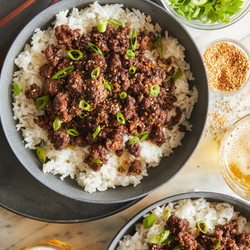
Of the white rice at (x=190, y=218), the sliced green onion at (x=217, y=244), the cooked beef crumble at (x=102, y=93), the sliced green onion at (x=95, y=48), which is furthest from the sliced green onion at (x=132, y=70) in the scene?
the sliced green onion at (x=217, y=244)

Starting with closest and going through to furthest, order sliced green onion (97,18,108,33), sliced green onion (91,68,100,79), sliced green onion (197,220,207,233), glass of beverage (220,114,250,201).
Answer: sliced green onion (91,68,100,79) < sliced green onion (97,18,108,33) < sliced green onion (197,220,207,233) < glass of beverage (220,114,250,201)

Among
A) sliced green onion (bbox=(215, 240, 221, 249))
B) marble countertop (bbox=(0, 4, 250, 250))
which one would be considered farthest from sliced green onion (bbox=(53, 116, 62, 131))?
sliced green onion (bbox=(215, 240, 221, 249))

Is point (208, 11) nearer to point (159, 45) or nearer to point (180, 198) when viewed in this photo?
point (159, 45)

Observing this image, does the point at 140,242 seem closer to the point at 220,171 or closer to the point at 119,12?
the point at 220,171

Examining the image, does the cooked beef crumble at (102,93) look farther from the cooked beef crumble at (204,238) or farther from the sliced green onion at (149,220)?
the cooked beef crumble at (204,238)

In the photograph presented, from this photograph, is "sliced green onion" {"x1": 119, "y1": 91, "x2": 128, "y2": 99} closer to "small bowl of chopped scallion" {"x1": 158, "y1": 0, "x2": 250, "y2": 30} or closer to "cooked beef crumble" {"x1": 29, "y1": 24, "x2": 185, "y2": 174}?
"cooked beef crumble" {"x1": 29, "y1": 24, "x2": 185, "y2": 174}
